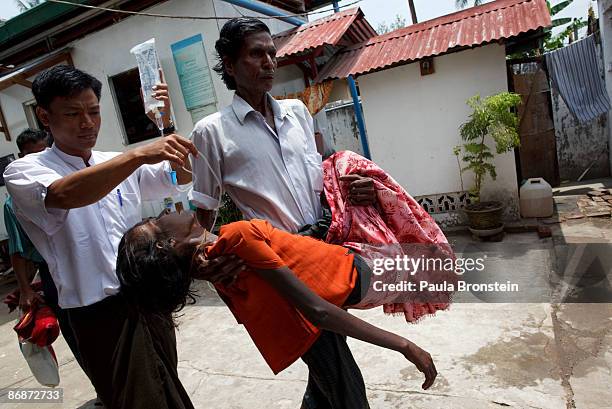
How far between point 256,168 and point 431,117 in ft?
14.9

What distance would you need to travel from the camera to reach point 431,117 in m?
5.53

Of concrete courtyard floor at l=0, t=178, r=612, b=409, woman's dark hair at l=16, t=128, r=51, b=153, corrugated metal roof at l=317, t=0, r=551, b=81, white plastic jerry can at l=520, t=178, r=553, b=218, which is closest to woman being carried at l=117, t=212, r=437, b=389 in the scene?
concrete courtyard floor at l=0, t=178, r=612, b=409

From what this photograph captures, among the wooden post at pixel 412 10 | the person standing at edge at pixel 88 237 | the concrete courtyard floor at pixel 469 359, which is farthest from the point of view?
the wooden post at pixel 412 10

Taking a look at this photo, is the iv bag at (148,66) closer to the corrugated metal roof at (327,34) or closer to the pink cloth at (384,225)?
the pink cloth at (384,225)

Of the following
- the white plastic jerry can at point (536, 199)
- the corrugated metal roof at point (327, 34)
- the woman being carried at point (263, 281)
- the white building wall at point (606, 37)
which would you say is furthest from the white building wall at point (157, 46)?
the white building wall at point (606, 37)

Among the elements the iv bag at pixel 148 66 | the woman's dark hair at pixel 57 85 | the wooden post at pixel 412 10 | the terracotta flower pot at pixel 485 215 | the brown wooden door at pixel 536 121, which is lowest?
the terracotta flower pot at pixel 485 215

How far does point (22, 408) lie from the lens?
118 inches

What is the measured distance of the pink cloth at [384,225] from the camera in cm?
148

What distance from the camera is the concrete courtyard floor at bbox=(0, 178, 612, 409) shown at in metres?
2.23

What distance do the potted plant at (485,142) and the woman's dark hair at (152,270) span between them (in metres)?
4.42

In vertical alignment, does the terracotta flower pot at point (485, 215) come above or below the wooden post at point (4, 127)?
below

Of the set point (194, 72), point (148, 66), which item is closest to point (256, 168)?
point (148, 66)

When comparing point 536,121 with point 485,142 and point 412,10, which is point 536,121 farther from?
point 412,10

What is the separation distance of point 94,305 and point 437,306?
4.48 ft
